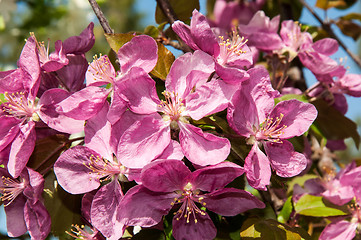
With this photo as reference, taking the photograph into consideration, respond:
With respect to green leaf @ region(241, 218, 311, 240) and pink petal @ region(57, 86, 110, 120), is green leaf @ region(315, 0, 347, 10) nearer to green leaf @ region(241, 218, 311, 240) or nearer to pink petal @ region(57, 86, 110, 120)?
green leaf @ region(241, 218, 311, 240)

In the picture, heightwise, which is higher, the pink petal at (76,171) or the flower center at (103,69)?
the flower center at (103,69)

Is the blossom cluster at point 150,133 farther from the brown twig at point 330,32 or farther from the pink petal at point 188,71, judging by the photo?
the brown twig at point 330,32

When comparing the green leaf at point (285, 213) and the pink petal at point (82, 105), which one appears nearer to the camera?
the pink petal at point (82, 105)

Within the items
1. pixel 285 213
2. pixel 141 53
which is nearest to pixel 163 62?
pixel 141 53

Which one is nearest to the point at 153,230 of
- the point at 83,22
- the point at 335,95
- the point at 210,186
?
the point at 210,186

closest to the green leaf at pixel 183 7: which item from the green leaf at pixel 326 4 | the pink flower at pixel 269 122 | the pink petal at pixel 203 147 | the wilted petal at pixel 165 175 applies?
the pink flower at pixel 269 122
